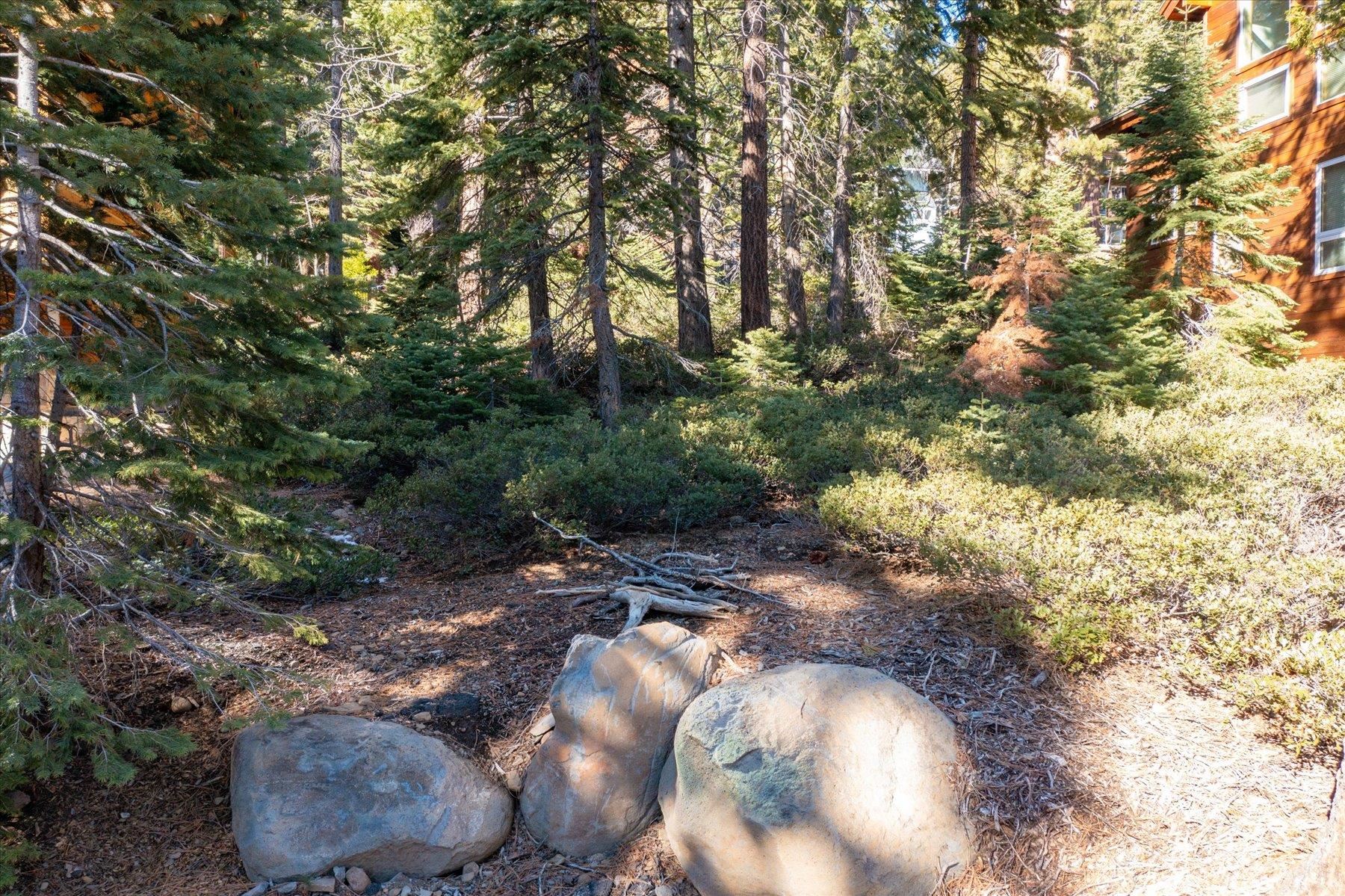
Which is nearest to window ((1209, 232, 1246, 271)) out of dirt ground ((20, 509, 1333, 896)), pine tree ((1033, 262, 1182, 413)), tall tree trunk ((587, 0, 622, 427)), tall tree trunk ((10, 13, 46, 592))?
pine tree ((1033, 262, 1182, 413))

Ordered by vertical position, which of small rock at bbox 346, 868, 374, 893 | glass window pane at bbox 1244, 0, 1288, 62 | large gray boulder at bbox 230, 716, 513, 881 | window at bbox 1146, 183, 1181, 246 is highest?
glass window pane at bbox 1244, 0, 1288, 62

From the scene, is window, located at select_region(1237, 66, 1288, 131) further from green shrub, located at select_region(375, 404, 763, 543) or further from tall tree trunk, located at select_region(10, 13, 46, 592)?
tall tree trunk, located at select_region(10, 13, 46, 592)

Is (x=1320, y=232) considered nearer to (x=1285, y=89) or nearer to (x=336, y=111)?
(x=1285, y=89)

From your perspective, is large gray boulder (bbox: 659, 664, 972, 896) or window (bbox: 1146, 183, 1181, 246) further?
window (bbox: 1146, 183, 1181, 246)

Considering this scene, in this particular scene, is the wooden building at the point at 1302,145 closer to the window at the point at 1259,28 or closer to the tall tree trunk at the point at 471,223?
the window at the point at 1259,28

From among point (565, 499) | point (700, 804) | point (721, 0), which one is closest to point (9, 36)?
point (565, 499)

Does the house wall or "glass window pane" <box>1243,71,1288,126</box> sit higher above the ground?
"glass window pane" <box>1243,71,1288,126</box>

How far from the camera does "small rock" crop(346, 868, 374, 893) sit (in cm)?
365

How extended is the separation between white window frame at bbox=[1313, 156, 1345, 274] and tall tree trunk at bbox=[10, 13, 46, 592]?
599 inches

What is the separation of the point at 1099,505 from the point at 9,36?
237 inches

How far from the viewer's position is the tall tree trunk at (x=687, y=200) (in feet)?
32.6

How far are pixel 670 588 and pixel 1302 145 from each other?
1331 centimetres

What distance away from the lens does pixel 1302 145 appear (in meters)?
12.6

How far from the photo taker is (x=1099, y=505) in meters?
4.98
